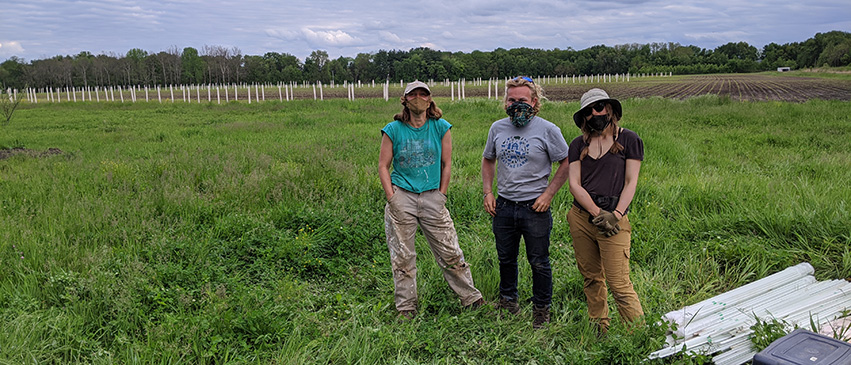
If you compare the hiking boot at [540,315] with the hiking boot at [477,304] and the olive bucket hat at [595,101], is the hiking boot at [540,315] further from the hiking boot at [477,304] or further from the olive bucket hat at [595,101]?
the olive bucket hat at [595,101]

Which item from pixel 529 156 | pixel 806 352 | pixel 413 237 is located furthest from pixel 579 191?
pixel 806 352

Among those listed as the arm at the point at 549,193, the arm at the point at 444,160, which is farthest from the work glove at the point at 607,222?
the arm at the point at 444,160

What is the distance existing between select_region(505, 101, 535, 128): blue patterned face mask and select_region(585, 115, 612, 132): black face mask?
428 millimetres

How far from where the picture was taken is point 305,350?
3.46 metres

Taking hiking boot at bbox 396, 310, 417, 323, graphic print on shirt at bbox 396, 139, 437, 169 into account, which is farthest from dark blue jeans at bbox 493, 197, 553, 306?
hiking boot at bbox 396, 310, 417, 323

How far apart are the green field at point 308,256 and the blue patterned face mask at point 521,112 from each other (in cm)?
153

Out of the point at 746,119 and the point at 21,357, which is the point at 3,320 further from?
the point at 746,119

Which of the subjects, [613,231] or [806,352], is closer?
[806,352]

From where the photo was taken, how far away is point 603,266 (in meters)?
3.54

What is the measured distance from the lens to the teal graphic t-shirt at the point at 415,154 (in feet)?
12.7

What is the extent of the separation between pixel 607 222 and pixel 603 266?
16.0 inches

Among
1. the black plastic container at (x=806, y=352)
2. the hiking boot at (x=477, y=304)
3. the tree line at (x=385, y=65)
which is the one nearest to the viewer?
the black plastic container at (x=806, y=352)

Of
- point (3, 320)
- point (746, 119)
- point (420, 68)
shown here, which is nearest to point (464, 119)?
point (746, 119)

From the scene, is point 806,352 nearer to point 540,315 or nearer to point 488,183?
point 540,315
